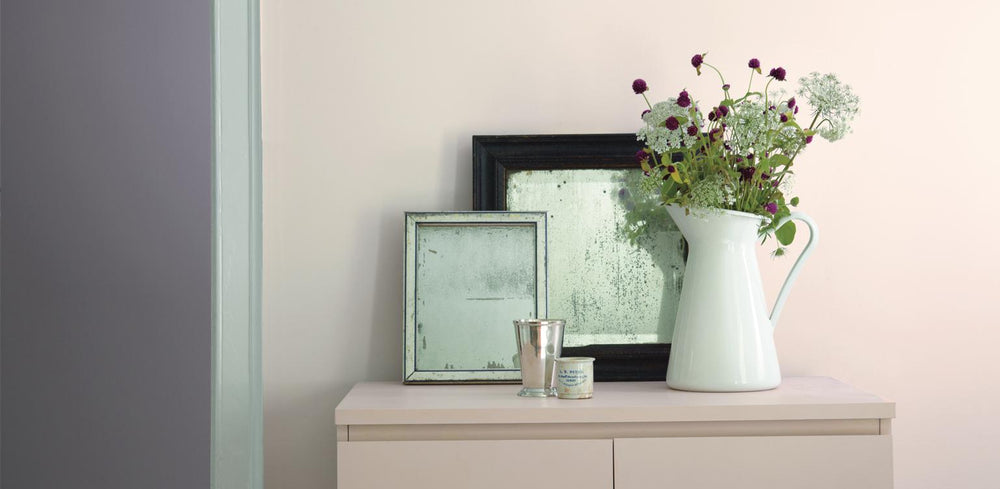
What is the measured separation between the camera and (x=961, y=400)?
1690mm

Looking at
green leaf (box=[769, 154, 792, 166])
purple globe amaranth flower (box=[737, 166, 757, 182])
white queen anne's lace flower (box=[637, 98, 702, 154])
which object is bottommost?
purple globe amaranth flower (box=[737, 166, 757, 182])

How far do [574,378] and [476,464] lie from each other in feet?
0.67

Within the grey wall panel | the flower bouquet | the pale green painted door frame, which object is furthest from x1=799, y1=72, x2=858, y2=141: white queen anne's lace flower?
the grey wall panel

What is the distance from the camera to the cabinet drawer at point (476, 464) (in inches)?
50.8

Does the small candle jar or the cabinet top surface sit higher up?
the small candle jar

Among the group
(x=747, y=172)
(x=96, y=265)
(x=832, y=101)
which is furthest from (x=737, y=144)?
(x=96, y=265)

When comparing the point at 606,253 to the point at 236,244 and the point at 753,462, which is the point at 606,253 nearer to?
the point at 753,462

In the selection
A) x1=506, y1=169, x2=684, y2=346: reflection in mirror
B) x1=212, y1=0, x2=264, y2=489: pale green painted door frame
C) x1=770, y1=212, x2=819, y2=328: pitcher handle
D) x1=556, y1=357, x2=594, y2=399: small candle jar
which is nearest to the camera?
x1=212, y1=0, x2=264, y2=489: pale green painted door frame

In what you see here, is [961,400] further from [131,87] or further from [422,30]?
[131,87]

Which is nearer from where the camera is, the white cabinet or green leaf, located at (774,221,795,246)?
the white cabinet

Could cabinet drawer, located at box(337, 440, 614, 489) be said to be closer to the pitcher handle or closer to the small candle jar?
the small candle jar

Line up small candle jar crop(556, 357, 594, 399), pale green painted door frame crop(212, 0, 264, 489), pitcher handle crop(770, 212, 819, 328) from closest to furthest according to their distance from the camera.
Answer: pale green painted door frame crop(212, 0, 264, 489) < small candle jar crop(556, 357, 594, 399) < pitcher handle crop(770, 212, 819, 328)

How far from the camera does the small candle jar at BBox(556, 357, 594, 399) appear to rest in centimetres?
137

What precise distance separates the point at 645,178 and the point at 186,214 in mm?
779
